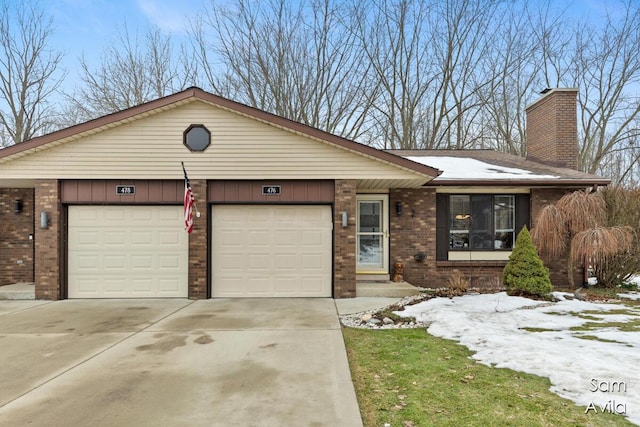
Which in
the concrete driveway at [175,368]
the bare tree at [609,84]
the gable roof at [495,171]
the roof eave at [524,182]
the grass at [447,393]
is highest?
the bare tree at [609,84]

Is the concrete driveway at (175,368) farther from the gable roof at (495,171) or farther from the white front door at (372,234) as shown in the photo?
the gable roof at (495,171)

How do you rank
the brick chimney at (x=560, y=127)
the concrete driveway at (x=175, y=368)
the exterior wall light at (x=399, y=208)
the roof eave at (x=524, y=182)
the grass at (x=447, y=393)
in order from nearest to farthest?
the grass at (x=447, y=393)
the concrete driveway at (x=175, y=368)
the roof eave at (x=524, y=182)
the exterior wall light at (x=399, y=208)
the brick chimney at (x=560, y=127)

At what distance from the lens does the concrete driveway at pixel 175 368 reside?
3229mm

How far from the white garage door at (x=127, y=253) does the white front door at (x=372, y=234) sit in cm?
455

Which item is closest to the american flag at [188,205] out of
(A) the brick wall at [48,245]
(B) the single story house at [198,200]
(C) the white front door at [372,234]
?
(B) the single story house at [198,200]

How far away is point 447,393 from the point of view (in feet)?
11.7

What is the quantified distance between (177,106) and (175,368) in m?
6.08

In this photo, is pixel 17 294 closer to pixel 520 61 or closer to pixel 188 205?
pixel 188 205

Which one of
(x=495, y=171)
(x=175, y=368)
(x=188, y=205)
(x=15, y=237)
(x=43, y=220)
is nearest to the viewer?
(x=175, y=368)

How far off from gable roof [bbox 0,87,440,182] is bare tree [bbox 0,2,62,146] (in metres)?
13.8

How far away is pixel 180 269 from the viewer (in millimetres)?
8367

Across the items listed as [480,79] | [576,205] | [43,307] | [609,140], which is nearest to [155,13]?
[43,307]

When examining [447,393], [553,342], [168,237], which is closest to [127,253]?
[168,237]

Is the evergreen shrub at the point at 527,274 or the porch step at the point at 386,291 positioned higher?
the evergreen shrub at the point at 527,274
